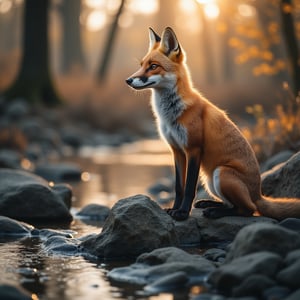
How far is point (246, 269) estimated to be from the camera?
5.40m

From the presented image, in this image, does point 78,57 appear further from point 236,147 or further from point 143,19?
point 143,19

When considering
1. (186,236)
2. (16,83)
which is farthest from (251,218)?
(16,83)

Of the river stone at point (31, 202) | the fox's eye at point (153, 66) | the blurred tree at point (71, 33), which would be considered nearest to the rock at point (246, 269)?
the fox's eye at point (153, 66)

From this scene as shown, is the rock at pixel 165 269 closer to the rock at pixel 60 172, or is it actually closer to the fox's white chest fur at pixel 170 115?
the fox's white chest fur at pixel 170 115

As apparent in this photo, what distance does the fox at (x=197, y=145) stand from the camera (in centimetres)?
726

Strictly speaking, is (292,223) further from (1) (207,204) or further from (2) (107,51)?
(2) (107,51)

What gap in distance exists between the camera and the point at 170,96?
755 cm

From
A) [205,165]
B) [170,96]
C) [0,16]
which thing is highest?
[0,16]

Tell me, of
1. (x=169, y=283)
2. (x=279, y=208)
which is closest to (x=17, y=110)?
(x=279, y=208)

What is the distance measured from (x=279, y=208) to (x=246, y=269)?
2.06 metres

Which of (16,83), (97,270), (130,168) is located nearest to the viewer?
(97,270)

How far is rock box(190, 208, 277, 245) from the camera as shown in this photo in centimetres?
739

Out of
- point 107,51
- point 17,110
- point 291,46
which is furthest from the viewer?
point 107,51

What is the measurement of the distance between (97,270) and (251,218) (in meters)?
1.86
